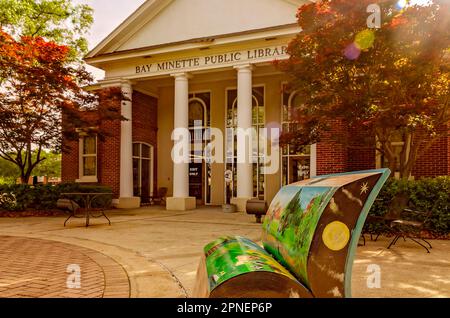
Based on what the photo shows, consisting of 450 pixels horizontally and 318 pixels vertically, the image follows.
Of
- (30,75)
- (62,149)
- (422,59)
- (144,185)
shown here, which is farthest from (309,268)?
(144,185)

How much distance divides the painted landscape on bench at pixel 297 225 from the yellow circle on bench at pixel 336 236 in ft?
0.22

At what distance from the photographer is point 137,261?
5742mm

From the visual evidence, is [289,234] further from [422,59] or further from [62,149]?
[62,149]

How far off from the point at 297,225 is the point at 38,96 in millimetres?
13612

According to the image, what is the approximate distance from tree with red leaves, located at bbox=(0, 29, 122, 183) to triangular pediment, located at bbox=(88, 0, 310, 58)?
11.1 ft

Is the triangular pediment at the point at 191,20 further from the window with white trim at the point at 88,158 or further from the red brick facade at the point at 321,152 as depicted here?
the window with white trim at the point at 88,158

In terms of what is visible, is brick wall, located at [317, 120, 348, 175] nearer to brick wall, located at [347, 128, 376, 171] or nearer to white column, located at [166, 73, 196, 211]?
brick wall, located at [347, 128, 376, 171]

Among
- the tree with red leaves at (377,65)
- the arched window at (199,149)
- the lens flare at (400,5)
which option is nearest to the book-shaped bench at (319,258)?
the tree with red leaves at (377,65)

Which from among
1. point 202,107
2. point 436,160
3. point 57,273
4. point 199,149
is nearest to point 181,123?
point 199,149

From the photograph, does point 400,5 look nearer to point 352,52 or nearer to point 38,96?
point 352,52

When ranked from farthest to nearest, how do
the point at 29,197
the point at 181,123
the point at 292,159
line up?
the point at 292,159, the point at 181,123, the point at 29,197

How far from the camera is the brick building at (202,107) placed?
14188 millimetres

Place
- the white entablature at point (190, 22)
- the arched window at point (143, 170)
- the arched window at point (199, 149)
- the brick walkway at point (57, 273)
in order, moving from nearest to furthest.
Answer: the brick walkway at point (57, 273) → the white entablature at point (190, 22) → the arched window at point (143, 170) → the arched window at point (199, 149)
